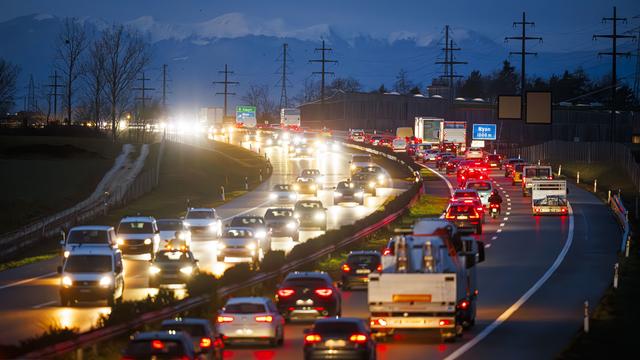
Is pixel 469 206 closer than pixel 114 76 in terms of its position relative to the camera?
Yes

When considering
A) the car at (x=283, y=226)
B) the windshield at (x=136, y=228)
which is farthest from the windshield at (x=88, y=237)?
the car at (x=283, y=226)

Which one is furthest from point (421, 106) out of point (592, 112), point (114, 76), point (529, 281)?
point (529, 281)

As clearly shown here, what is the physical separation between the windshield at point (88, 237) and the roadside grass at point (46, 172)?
26145mm

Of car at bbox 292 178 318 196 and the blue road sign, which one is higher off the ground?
the blue road sign

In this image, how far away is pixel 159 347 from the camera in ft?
66.6

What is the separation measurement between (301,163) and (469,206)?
61.4 metres

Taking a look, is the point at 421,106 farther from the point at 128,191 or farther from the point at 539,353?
the point at 539,353

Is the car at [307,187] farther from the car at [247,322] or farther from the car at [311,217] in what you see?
the car at [247,322]

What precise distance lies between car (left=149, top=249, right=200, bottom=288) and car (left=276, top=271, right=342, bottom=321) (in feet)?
24.1

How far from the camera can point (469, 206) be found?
205 ft

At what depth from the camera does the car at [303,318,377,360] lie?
24.1 m

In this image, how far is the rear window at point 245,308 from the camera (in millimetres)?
27734

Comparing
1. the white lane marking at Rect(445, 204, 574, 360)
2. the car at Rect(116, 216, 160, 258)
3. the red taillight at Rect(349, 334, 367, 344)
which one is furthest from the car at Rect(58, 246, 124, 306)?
the car at Rect(116, 216, 160, 258)

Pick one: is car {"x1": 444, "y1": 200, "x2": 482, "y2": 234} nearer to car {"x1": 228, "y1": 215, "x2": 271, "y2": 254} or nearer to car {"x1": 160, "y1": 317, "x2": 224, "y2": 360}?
car {"x1": 228, "y1": 215, "x2": 271, "y2": 254}
